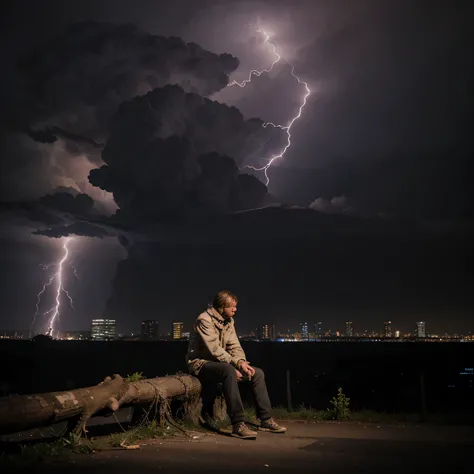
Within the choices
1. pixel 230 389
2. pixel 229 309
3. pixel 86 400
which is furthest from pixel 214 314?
pixel 86 400

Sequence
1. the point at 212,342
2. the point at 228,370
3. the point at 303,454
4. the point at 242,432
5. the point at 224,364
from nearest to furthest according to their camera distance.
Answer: the point at 303,454 → the point at 242,432 → the point at 228,370 → the point at 224,364 → the point at 212,342

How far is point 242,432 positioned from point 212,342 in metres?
1.19

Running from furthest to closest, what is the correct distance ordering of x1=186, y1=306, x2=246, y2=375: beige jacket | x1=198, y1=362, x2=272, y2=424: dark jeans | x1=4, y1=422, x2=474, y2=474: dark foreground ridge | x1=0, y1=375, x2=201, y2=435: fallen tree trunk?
x1=186, y1=306, x2=246, y2=375: beige jacket → x1=198, y1=362, x2=272, y2=424: dark jeans → x1=0, y1=375, x2=201, y2=435: fallen tree trunk → x1=4, y1=422, x2=474, y2=474: dark foreground ridge

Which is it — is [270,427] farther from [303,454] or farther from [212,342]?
[303,454]

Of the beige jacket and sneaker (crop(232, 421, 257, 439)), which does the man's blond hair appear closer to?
the beige jacket

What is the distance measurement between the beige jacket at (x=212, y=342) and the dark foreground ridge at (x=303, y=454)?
0.93 m

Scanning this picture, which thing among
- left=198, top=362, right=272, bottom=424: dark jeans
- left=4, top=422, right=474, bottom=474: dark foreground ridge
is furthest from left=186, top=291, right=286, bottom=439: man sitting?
left=4, top=422, right=474, bottom=474: dark foreground ridge

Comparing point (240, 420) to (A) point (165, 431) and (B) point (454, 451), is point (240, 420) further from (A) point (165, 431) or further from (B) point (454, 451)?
(B) point (454, 451)

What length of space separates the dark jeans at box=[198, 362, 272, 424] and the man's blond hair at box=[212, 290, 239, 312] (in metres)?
0.74

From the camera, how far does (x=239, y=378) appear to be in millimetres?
6758

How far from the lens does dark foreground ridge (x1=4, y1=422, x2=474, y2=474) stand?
468 centimetres

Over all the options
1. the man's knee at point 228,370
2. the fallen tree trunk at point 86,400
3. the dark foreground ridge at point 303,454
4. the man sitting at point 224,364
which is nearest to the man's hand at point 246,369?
the man sitting at point 224,364

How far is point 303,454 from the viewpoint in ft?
17.4

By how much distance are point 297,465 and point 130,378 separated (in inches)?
112
